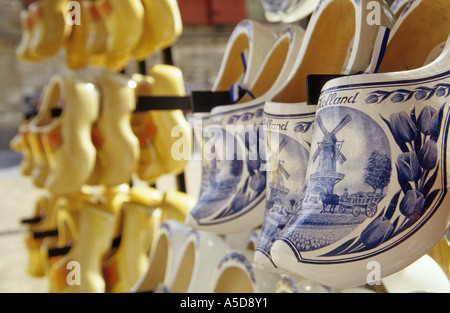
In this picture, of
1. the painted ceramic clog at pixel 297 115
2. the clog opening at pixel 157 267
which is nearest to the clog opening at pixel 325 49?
the painted ceramic clog at pixel 297 115

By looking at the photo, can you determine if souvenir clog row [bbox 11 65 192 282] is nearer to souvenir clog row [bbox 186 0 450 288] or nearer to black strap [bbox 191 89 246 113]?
black strap [bbox 191 89 246 113]

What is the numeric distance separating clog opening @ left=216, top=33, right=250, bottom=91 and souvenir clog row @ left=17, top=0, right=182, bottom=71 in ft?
1.33

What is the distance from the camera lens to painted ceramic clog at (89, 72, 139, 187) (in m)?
1.13

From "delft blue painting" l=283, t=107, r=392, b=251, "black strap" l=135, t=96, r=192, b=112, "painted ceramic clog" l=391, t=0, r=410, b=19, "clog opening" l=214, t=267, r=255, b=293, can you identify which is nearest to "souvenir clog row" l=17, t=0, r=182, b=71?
"black strap" l=135, t=96, r=192, b=112

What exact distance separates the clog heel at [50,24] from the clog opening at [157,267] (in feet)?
1.81

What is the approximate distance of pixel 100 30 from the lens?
1.15 meters

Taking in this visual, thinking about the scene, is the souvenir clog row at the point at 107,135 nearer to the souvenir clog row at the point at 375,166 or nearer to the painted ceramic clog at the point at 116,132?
the painted ceramic clog at the point at 116,132

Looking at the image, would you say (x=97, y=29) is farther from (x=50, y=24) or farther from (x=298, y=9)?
(x=298, y=9)

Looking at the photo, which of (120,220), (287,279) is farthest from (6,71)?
(287,279)

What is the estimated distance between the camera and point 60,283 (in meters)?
1.19

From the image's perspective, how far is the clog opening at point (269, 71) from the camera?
2.03 ft

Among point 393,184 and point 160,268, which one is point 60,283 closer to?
point 160,268

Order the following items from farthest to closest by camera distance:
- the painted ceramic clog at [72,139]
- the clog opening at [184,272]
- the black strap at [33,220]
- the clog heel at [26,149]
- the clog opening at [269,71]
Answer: the black strap at [33,220] → the clog heel at [26,149] → the painted ceramic clog at [72,139] → the clog opening at [184,272] → the clog opening at [269,71]

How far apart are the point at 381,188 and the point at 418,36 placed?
0.48 ft
